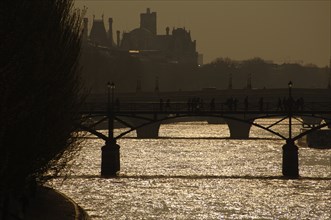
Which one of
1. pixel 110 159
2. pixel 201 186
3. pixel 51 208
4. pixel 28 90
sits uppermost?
pixel 28 90

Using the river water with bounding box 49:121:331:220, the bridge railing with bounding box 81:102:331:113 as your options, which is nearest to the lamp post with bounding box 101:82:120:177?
the river water with bounding box 49:121:331:220

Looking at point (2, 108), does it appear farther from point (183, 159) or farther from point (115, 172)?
point (183, 159)

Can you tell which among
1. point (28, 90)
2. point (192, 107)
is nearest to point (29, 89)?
point (28, 90)

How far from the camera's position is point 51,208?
3884cm

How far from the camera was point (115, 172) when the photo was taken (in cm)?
6338

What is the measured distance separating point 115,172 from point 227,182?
6882 mm

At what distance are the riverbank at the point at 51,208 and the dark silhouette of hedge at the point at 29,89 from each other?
7.20 ft

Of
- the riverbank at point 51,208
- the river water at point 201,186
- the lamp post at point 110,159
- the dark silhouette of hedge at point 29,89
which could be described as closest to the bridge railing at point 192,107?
the lamp post at point 110,159

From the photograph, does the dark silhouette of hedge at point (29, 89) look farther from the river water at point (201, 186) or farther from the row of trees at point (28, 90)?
the river water at point (201, 186)

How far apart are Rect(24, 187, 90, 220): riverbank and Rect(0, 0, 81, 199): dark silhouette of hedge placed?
2196 mm

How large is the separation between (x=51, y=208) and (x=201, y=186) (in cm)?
2030

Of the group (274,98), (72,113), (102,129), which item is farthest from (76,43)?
(102,129)

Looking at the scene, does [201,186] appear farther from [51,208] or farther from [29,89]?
[29,89]

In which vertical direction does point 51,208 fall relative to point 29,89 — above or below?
below
